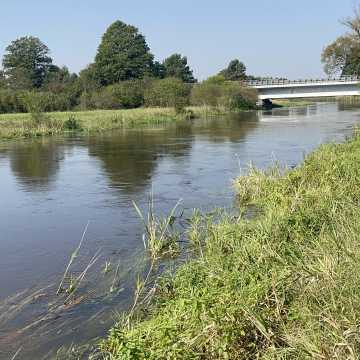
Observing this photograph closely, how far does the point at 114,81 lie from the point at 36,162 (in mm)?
75164

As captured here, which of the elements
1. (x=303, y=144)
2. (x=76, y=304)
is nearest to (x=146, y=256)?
(x=76, y=304)

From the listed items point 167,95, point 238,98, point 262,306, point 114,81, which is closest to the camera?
point 262,306

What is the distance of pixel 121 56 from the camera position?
99688mm

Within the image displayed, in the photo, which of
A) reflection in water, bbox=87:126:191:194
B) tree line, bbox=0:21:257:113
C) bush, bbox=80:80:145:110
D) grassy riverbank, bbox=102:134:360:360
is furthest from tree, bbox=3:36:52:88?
grassy riverbank, bbox=102:134:360:360

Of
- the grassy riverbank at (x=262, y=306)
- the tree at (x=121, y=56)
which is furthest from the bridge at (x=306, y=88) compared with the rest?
the grassy riverbank at (x=262, y=306)

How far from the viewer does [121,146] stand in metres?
32.1

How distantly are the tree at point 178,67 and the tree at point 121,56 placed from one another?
1054 cm

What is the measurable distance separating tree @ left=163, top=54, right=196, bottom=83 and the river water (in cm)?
8612

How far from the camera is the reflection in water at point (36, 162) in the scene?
66.9 feet

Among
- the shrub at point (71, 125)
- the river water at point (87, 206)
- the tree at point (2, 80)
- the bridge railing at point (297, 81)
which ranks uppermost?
the tree at point (2, 80)

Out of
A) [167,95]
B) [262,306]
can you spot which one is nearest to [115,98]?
[167,95]

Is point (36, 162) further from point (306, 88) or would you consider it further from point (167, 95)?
point (306, 88)

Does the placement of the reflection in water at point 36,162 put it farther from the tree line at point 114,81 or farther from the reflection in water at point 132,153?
the tree line at point 114,81

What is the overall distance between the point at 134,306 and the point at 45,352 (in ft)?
4.19
